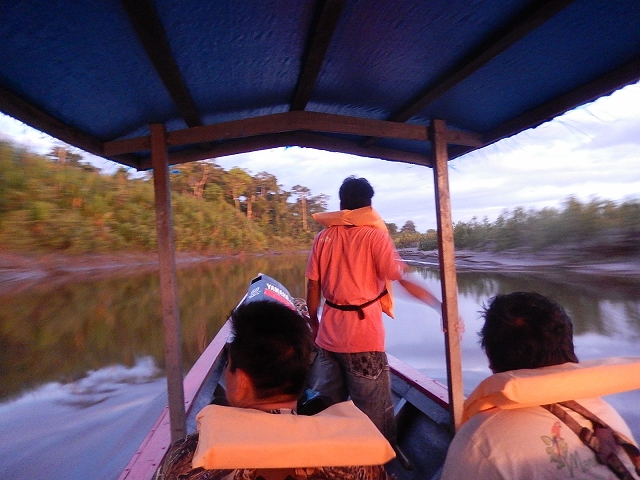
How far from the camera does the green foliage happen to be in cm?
418

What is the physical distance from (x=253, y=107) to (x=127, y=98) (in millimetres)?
663

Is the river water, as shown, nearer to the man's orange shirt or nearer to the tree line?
the man's orange shirt

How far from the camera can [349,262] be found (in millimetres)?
1954

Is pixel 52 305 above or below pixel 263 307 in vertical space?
below

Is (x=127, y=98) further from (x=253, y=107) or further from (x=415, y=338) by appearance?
(x=415, y=338)

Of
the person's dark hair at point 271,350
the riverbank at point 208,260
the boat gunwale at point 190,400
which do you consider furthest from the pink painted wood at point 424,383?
the person's dark hair at point 271,350

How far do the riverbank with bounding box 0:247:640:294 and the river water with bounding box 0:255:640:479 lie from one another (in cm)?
18

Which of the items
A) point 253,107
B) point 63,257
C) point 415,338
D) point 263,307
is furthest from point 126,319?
point 263,307

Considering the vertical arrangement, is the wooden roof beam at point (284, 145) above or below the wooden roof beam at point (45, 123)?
above

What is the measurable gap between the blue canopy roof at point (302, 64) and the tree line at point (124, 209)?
3.75ft

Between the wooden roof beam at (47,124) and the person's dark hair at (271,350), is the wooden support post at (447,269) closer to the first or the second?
the person's dark hair at (271,350)

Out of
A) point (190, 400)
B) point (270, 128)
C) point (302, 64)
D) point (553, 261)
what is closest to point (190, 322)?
point (190, 400)

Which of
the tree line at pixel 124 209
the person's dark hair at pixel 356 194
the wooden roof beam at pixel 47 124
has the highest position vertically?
the tree line at pixel 124 209

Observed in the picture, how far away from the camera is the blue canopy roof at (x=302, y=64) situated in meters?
1.27
